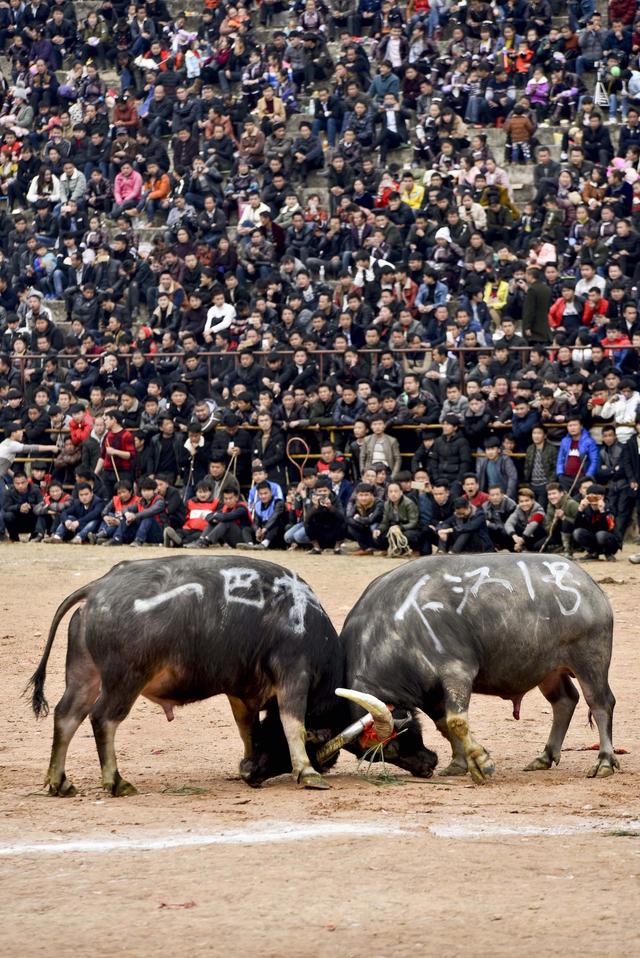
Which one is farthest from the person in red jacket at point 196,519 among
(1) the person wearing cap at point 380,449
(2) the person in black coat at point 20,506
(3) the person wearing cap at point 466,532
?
(3) the person wearing cap at point 466,532

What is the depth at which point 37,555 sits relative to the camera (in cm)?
2070

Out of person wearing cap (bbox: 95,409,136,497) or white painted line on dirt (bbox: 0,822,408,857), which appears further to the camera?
person wearing cap (bbox: 95,409,136,497)

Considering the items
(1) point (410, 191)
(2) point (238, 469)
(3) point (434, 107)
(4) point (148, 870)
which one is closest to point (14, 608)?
(2) point (238, 469)

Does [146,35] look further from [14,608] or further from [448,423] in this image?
[14,608]

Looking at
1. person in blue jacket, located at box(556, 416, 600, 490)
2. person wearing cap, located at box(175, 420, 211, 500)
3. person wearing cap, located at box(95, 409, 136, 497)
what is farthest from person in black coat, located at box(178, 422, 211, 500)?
person in blue jacket, located at box(556, 416, 600, 490)

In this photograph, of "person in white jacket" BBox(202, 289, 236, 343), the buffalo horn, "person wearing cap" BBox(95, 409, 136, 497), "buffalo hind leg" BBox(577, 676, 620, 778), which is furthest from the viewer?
"person in white jacket" BBox(202, 289, 236, 343)

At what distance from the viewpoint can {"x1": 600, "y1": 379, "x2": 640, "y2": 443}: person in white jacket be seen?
19797 mm

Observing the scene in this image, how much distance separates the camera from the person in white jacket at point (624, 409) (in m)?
19.8

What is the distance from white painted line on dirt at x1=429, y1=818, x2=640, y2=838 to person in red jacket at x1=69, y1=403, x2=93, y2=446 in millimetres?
16288

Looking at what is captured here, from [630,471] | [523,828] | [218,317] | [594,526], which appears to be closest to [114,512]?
[218,317]

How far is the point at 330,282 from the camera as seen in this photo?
83.6ft

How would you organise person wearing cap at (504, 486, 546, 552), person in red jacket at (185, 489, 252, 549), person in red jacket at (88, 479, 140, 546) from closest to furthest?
person wearing cap at (504, 486, 546, 552), person in red jacket at (185, 489, 252, 549), person in red jacket at (88, 479, 140, 546)

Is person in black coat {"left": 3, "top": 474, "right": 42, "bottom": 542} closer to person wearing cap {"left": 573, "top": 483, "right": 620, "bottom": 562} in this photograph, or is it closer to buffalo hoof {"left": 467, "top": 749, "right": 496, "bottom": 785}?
person wearing cap {"left": 573, "top": 483, "right": 620, "bottom": 562}

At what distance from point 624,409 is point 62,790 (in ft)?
41.2
